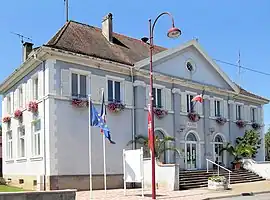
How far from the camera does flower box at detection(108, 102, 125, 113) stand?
23.4 meters

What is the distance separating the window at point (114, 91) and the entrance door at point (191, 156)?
6.92 meters

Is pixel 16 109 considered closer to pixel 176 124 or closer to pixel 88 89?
pixel 88 89

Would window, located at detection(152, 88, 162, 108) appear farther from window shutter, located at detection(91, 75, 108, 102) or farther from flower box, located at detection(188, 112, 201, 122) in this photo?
window shutter, located at detection(91, 75, 108, 102)

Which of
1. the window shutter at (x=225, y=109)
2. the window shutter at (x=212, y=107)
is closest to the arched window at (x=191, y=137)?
the window shutter at (x=212, y=107)

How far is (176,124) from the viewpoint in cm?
2730

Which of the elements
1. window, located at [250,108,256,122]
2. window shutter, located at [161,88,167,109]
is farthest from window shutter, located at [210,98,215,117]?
window, located at [250,108,256,122]

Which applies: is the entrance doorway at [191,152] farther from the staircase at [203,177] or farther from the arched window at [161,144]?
the arched window at [161,144]

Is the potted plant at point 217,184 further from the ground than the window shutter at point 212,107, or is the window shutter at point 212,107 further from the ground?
the window shutter at point 212,107

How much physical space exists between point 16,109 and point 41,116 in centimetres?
528

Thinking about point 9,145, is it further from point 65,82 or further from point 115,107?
point 115,107

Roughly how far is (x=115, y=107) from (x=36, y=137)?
4895mm

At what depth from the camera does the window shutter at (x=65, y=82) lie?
2172cm

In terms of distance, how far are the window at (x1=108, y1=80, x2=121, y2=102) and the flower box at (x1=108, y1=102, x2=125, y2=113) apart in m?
0.40

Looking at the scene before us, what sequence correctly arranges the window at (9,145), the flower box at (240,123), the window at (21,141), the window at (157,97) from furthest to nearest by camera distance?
the flower box at (240,123) → the window at (9,145) → the window at (157,97) → the window at (21,141)
